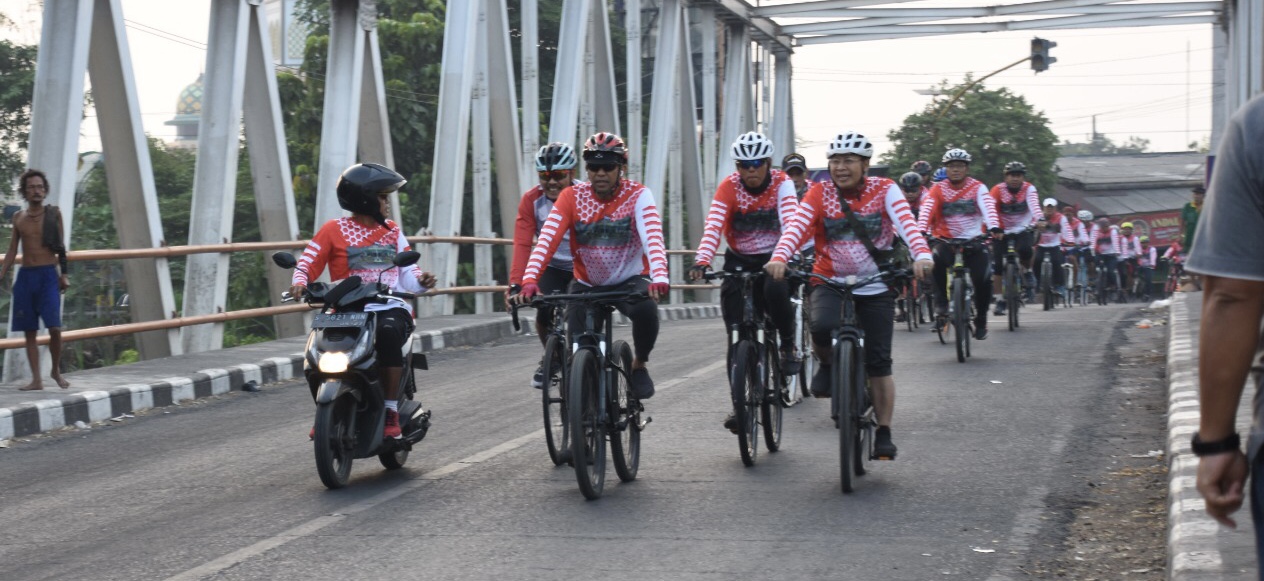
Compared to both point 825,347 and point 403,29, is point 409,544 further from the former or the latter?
point 403,29

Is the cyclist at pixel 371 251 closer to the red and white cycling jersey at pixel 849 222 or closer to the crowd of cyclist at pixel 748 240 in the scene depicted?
the crowd of cyclist at pixel 748 240

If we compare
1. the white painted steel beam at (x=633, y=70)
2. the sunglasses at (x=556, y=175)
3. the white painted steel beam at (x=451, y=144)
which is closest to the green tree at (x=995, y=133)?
the white painted steel beam at (x=633, y=70)

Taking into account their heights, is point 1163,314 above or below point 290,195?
below

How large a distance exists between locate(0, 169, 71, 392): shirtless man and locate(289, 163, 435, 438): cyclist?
3.73 m

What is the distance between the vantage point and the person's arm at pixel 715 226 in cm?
757

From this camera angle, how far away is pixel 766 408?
7660 mm

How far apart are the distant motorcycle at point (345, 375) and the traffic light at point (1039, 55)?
25762 mm

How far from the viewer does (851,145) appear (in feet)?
24.0

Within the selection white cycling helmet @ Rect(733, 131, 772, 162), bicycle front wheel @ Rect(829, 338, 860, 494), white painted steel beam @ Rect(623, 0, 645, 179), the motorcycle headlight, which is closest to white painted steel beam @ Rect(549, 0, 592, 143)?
white painted steel beam @ Rect(623, 0, 645, 179)

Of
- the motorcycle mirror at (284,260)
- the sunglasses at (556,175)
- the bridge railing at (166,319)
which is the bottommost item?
the bridge railing at (166,319)

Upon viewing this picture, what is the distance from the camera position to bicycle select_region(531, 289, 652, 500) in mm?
6293

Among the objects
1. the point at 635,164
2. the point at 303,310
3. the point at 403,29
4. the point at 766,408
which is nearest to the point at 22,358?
the point at 303,310

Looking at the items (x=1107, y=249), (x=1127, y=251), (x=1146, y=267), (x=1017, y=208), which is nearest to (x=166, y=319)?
(x=1017, y=208)

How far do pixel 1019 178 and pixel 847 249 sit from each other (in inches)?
349
